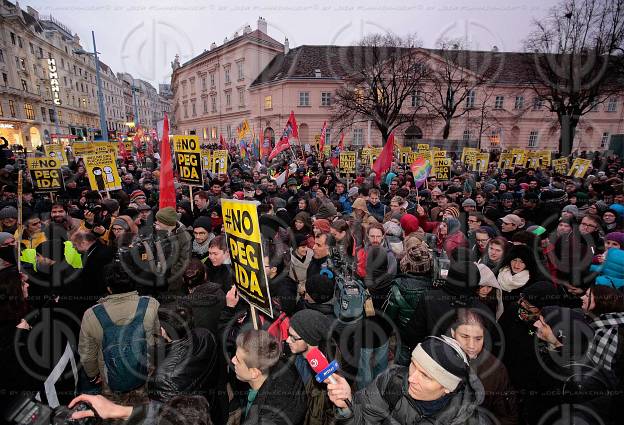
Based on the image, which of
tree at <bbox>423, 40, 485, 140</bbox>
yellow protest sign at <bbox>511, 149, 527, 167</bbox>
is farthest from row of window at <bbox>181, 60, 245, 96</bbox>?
yellow protest sign at <bbox>511, 149, 527, 167</bbox>

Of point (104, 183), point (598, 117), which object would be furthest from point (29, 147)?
point (598, 117)

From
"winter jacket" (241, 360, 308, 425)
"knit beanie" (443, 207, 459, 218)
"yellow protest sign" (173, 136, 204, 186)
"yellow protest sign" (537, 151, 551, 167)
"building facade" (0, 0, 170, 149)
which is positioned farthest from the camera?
"building facade" (0, 0, 170, 149)

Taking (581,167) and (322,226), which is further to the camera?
(581,167)

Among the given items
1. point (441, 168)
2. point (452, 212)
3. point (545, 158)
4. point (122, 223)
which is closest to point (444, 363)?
point (452, 212)

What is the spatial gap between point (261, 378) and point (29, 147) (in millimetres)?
66265

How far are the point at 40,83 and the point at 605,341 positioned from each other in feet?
243

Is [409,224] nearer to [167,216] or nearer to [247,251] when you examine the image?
[247,251]

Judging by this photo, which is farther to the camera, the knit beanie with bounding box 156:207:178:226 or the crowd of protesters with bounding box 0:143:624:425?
the knit beanie with bounding box 156:207:178:226

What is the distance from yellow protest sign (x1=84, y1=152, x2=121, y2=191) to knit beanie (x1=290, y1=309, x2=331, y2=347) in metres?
7.83

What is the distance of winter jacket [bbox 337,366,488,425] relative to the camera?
5.86ft

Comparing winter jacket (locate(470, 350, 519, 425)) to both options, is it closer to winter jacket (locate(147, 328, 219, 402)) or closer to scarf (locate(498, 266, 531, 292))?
scarf (locate(498, 266, 531, 292))

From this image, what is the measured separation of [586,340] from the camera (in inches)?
90.9

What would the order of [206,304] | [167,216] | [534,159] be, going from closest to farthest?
1. [206,304]
2. [167,216]
3. [534,159]

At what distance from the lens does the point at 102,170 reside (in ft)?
27.5
